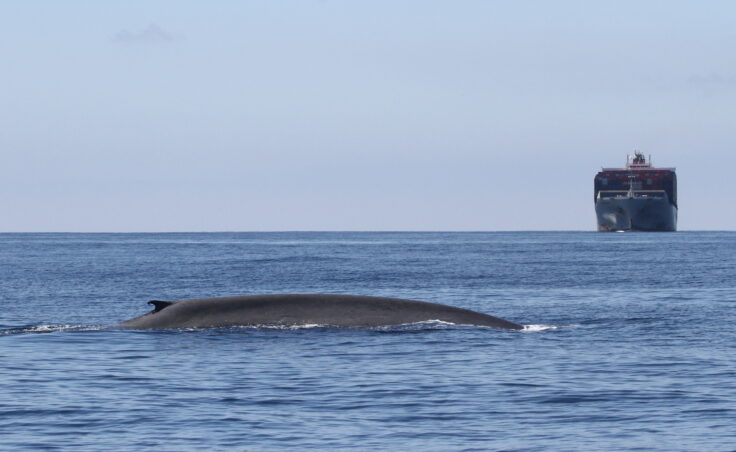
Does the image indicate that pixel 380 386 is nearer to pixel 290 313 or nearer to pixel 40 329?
pixel 290 313

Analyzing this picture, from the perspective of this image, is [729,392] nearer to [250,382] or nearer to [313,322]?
[250,382]

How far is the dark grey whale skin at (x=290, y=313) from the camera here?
23.2 meters

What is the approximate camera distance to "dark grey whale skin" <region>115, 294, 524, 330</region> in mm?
23219

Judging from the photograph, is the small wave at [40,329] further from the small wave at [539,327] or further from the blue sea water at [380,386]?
the small wave at [539,327]

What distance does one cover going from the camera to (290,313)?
23.5 metres

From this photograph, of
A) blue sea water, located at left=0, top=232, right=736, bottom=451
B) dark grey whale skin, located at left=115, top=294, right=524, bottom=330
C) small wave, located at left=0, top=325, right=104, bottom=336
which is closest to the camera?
blue sea water, located at left=0, top=232, right=736, bottom=451

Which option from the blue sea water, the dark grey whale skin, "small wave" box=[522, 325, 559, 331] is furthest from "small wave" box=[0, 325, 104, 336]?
"small wave" box=[522, 325, 559, 331]

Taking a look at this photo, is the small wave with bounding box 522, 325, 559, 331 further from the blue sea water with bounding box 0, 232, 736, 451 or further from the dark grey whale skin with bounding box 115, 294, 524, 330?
the dark grey whale skin with bounding box 115, 294, 524, 330

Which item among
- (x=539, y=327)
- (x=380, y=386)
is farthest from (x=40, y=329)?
(x=380, y=386)

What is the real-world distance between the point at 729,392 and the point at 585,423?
11.1ft

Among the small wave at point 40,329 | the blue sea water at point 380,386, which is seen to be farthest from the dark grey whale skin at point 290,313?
the small wave at point 40,329

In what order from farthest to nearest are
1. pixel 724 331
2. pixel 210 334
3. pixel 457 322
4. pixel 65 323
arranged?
pixel 65 323, pixel 724 331, pixel 457 322, pixel 210 334

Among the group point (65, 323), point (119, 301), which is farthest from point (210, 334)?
point (119, 301)

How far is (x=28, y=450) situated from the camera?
1345cm
